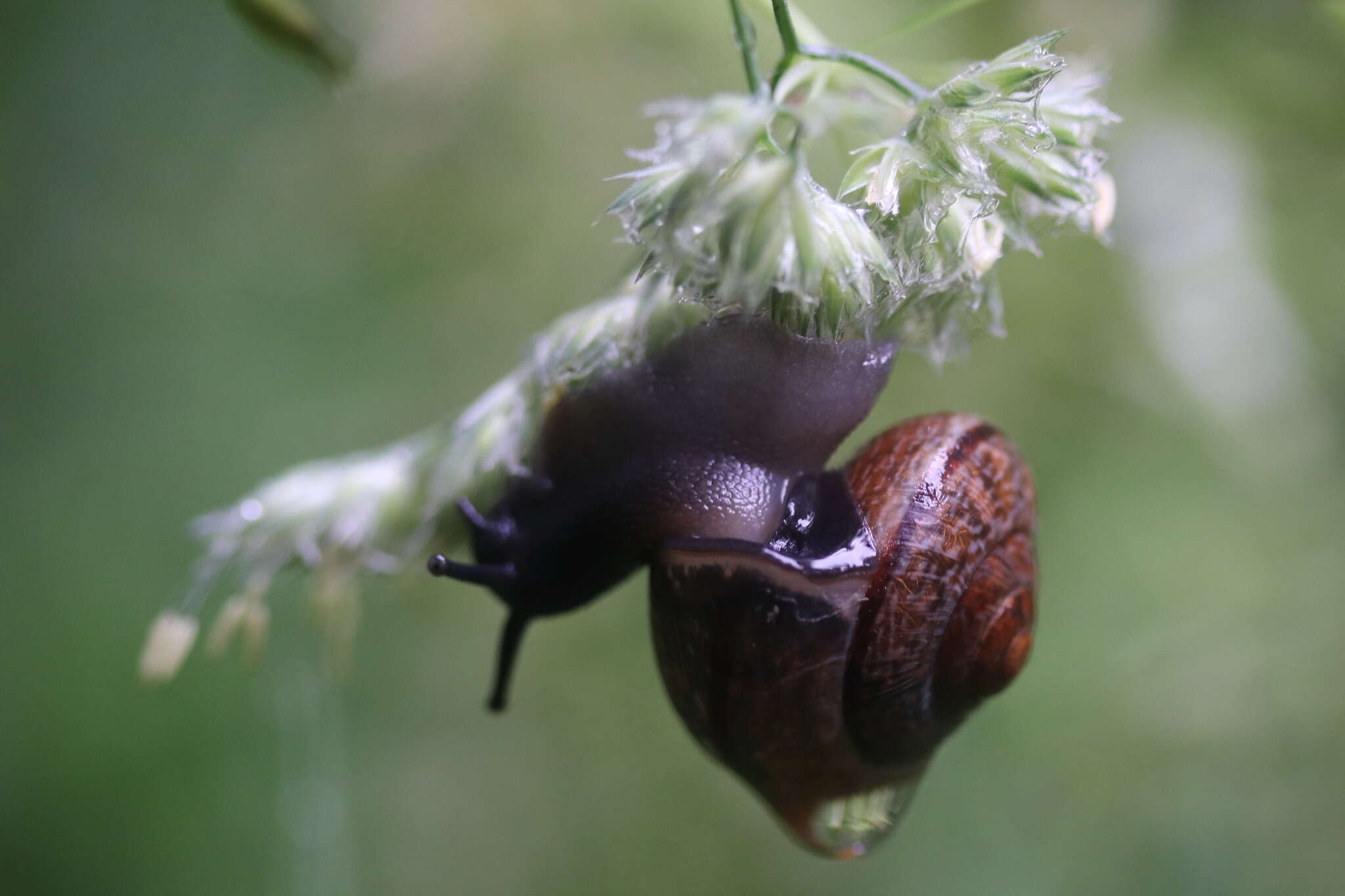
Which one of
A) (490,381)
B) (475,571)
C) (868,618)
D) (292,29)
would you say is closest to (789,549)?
(868,618)

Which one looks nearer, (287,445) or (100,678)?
(100,678)

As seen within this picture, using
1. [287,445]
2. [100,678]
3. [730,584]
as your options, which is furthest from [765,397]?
[100,678]

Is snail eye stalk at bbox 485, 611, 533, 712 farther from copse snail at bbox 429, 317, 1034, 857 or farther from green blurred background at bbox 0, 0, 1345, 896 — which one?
green blurred background at bbox 0, 0, 1345, 896

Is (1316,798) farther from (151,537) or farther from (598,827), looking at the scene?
(151,537)

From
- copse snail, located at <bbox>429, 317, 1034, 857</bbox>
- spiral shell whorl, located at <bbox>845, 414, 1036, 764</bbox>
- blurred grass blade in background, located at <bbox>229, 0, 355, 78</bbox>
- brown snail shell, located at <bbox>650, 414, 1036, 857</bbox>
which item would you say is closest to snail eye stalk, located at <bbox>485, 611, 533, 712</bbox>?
copse snail, located at <bbox>429, 317, 1034, 857</bbox>

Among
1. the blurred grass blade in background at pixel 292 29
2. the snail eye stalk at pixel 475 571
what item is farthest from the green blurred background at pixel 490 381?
the snail eye stalk at pixel 475 571

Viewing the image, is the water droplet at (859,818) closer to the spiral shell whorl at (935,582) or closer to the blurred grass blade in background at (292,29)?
the spiral shell whorl at (935,582)

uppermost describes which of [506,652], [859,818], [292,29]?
[292,29]

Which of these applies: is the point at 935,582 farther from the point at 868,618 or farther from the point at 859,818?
the point at 859,818
